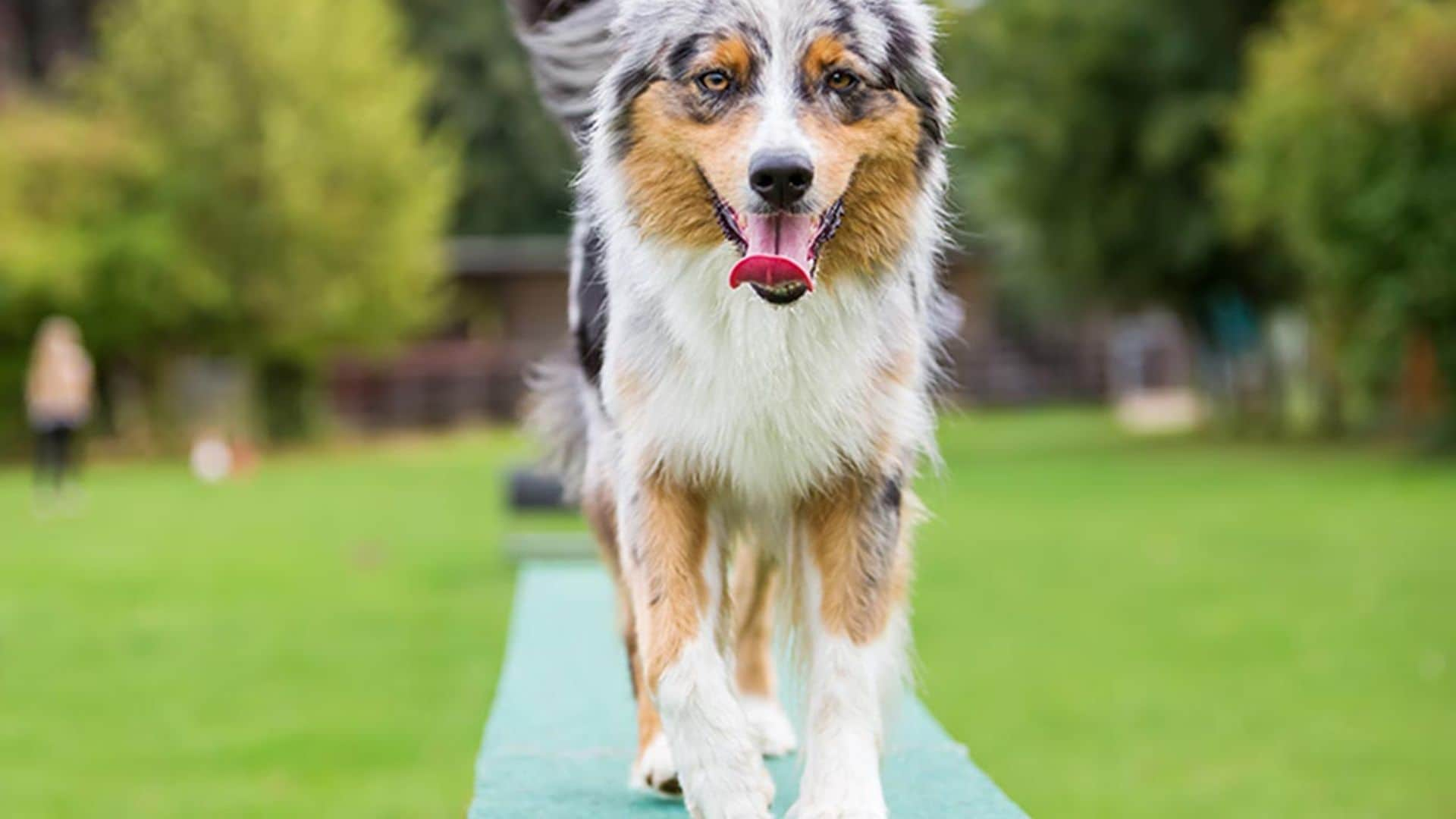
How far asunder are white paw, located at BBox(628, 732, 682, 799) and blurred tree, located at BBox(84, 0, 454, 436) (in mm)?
26331

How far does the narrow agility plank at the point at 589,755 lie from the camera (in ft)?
13.5

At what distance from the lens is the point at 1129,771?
27.8 feet

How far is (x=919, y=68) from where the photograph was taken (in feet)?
11.9

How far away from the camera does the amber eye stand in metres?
3.46

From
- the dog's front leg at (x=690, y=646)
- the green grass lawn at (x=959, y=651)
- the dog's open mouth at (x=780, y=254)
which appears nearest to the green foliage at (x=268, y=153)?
the green grass lawn at (x=959, y=651)

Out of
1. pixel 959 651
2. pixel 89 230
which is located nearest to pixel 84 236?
pixel 89 230

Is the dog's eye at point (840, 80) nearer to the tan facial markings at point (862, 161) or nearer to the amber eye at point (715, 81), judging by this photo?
the tan facial markings at point (862, 161)

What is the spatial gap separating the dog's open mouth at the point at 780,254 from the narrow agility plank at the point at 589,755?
48.8 inches

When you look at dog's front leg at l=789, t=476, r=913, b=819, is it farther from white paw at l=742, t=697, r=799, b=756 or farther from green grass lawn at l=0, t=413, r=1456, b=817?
white paw at l=742, t=697, r=799, b=756

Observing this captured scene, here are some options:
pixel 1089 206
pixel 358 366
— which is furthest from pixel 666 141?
pixel 358 366

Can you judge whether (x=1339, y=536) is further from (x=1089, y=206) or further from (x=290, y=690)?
(x=1089, y=206)

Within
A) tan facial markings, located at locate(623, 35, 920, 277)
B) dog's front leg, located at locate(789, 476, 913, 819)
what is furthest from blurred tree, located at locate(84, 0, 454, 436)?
tan facial markings, located at locate(623, 35, 920, 277)

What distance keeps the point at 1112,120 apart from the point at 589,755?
24463mm

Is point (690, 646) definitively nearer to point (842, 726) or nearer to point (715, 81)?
point (842, 726)
